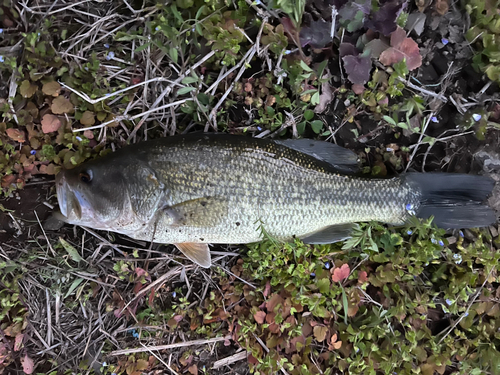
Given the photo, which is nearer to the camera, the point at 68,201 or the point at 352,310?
the point at 68,201

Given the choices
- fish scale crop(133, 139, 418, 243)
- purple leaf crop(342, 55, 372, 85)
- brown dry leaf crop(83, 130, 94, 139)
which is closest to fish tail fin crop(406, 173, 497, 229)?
fish scale crop(133, 139, 418, 243)

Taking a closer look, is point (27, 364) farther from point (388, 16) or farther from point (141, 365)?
point (388, 16)

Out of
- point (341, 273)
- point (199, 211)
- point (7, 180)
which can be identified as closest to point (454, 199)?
point (341, 273)

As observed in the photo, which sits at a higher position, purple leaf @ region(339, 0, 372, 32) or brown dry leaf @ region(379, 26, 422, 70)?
purple leaf @ region(339, 0, 372, 32)

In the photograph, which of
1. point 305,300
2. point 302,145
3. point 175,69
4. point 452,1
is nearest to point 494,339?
point 305,300

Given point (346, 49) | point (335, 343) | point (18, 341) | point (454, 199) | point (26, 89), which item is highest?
point (346, 49)

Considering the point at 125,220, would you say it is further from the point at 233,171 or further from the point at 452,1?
the point at 452,1

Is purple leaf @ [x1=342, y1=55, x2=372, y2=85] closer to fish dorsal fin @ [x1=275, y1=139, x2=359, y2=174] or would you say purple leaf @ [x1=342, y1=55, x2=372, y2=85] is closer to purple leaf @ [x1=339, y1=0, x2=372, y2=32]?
purple leaf @ [x1=339, y1=0, x2=372, y2=32]
